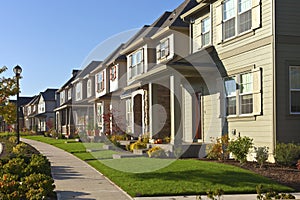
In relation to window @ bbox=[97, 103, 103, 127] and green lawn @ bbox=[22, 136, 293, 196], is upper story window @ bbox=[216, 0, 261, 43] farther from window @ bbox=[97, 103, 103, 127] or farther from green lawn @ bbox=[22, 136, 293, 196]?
window @ bbox=[97, 103, 103, 127]

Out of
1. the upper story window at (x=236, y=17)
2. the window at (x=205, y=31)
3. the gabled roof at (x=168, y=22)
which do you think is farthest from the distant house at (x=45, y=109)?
the upper story window at (x=236, y=17)

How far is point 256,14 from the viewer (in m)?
14.3

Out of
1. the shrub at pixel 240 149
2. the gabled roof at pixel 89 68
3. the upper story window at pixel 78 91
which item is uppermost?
the gabled roof at pixel 89 68

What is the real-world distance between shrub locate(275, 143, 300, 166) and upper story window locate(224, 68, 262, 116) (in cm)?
169

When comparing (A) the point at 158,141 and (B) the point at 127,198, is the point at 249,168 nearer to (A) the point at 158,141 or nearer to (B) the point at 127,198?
(B) the point at 127,198

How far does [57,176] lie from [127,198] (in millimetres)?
4421

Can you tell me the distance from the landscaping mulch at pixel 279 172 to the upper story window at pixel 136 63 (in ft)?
48.7

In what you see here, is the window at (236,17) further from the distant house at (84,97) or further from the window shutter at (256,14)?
the distant house at (84,97)

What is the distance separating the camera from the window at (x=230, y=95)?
1584cm

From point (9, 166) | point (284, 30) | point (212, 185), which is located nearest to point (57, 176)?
point (9, 166)

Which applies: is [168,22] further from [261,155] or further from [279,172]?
[279,172]

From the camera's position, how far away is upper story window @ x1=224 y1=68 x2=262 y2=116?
1427cm

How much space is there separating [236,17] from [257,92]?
324cm

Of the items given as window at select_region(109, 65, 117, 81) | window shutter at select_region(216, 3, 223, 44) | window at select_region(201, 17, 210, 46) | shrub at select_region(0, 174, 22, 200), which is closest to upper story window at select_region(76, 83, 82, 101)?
window at select_region(109, 65, 117, 81)
